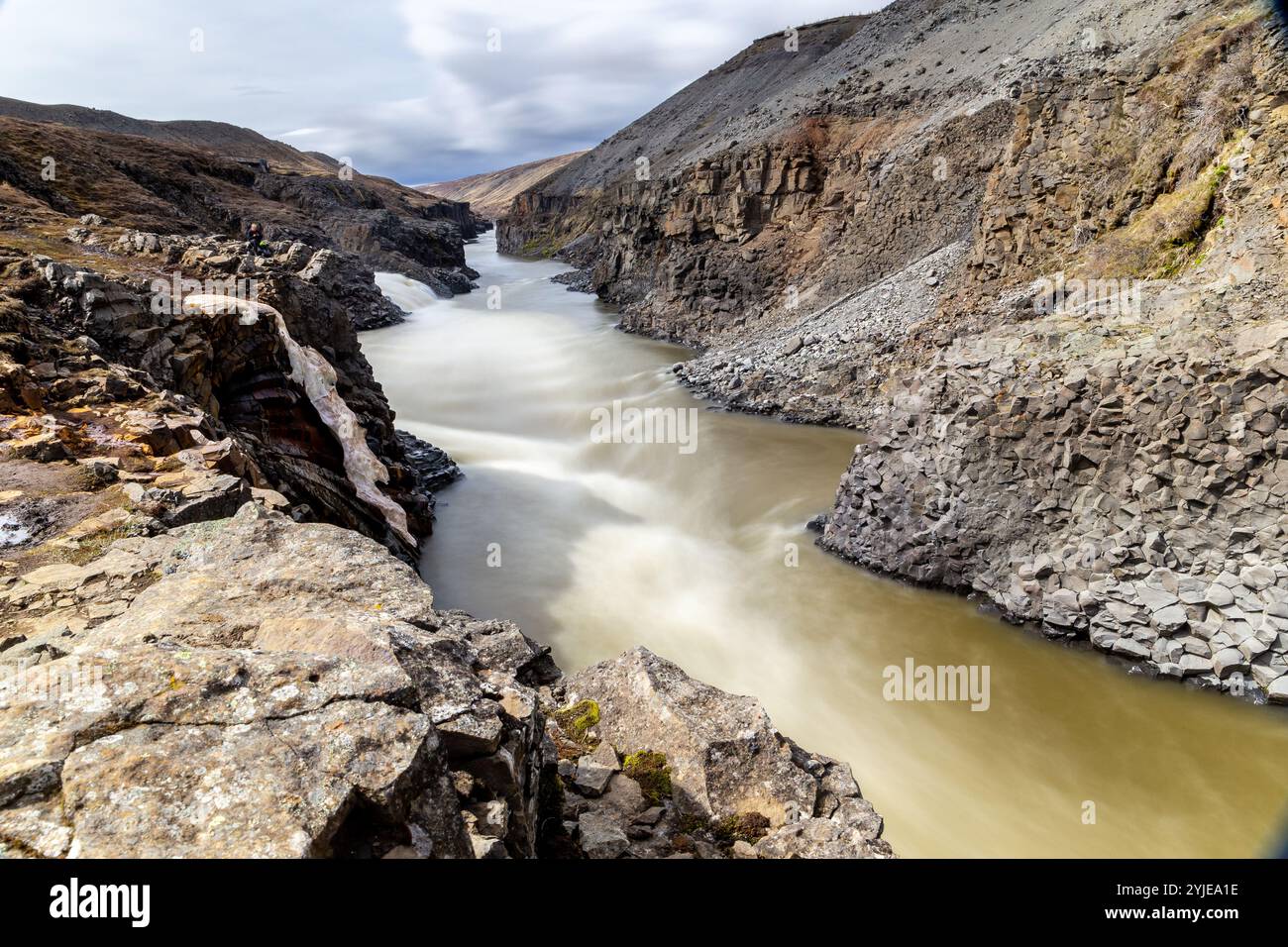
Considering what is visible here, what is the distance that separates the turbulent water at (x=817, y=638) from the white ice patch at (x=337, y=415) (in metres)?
2.08

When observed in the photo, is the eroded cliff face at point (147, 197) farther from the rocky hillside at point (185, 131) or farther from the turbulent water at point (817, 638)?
the rocky hillside at point (185, 131)

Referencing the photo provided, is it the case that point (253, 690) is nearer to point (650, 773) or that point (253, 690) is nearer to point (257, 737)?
point (257, 737)

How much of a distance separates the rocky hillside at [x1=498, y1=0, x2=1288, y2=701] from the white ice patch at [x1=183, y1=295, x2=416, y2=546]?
32.5ft

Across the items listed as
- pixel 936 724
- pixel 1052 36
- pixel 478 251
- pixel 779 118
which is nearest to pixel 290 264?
pixel 936 724

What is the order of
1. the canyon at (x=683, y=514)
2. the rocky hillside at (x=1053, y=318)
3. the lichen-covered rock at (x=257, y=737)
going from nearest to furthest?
the lichen-covered rock at (x=257, y=737), the canyon at (x=683, y=514), the rocky hillside at (x=1053, y=318)

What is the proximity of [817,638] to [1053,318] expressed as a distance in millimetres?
8230

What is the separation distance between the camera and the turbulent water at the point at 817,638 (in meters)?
8.88

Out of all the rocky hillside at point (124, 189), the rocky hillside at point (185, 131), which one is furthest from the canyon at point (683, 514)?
the rocky hillside at point (185, 131)

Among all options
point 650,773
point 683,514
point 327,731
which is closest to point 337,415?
point 683,514

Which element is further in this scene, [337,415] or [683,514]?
[683,514]

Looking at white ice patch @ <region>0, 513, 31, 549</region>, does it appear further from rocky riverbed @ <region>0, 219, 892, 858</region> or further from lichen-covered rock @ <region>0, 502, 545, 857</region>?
lichen-covered rock @ <region>0, 502, 545, 857</region>

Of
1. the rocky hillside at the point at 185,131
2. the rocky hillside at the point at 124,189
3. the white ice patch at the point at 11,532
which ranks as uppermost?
the rocky hillside at the point at 185,131

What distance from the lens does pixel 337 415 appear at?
48.5ft

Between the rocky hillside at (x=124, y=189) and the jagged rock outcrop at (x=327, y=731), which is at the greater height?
the rocky hillside at (x=124, y=189)
